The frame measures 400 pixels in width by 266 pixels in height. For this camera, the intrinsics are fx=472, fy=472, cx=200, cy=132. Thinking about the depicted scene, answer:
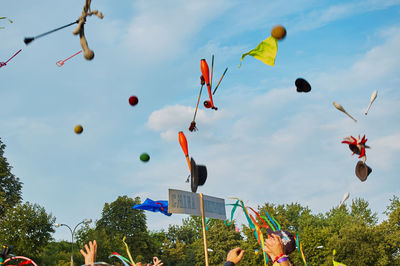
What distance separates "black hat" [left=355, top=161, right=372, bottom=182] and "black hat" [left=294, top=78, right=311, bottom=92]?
6.79ft

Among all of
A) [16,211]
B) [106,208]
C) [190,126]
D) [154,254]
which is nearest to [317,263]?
[154,254]

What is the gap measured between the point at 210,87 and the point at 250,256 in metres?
42.6

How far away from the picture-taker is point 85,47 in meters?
6.56

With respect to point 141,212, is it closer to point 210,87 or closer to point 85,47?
point 210,87

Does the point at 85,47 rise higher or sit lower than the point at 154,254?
lower

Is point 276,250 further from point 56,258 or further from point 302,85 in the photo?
point 56,258

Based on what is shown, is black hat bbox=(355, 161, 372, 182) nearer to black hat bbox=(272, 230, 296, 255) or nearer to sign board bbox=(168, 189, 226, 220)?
black hat bbox=(272, 230, 296, 255)

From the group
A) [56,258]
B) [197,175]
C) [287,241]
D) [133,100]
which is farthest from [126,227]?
[287,241]

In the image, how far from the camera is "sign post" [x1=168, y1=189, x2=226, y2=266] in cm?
644

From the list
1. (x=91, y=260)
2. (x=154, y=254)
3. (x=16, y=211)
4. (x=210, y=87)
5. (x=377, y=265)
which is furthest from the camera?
(x=154, y=254)

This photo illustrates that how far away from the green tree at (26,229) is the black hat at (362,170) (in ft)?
118

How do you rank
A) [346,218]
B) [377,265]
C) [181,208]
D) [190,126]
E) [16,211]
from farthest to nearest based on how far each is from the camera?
[346,218], [377,265], [16,211], [190,126], [181,208]

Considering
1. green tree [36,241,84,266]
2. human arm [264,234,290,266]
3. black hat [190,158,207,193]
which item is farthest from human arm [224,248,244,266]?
green tree [36,241,84,266]

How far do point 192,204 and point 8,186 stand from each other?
40.7 m
